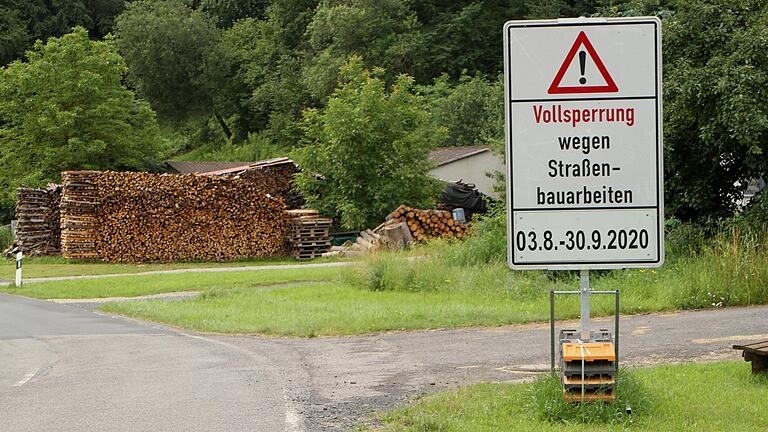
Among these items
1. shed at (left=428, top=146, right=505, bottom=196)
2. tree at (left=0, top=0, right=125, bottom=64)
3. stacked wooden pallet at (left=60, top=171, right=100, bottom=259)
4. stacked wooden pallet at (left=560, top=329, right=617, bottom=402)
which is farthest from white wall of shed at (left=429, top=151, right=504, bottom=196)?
stacked wooden pallet at (left=560, top=329, right=617, bottom=402)

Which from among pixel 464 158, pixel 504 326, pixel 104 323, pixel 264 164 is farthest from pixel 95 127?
pixel 504 326

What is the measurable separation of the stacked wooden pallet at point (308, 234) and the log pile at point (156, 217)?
1575 mm

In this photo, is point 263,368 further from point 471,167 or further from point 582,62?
point 471,167

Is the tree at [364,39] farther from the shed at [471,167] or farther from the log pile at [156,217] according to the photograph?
the log pile at [156,217]

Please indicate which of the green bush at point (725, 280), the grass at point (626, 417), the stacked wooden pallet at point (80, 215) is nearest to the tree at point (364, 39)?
the stacked wooden pallet at point (80, 215)

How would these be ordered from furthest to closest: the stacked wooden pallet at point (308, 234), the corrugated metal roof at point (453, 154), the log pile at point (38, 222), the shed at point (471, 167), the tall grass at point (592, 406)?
1. the shed at point (471, 167)
2. the corrugated metal roof at point (453, 154)
3. the log pile at point (38, 222)
4. the stacked wooden pallet at point (308, 234)
5. the tall grass at point (592, 406)

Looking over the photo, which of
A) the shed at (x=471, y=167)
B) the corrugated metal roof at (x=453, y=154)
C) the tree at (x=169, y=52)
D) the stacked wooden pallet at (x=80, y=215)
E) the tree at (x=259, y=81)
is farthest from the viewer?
the tree at (x=169, y=52)

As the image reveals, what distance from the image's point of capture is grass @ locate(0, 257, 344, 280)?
3383 cm

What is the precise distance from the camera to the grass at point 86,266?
33.8m

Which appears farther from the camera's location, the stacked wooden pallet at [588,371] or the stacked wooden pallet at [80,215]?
the stacked wooden pallet at [80,215]

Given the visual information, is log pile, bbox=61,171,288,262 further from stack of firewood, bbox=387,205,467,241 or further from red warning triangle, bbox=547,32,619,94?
red warning triangle, bbox=547,32,619,94

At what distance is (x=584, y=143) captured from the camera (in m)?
8.95

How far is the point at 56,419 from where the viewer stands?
9.77 meters

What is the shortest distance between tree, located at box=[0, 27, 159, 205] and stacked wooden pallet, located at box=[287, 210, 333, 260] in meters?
15.8
